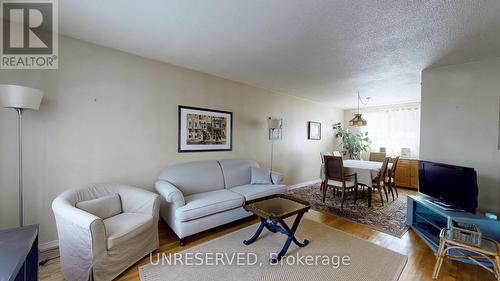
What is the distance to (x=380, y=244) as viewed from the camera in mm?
2449

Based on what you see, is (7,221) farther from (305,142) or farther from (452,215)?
(305,142)

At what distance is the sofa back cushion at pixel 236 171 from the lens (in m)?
3.35

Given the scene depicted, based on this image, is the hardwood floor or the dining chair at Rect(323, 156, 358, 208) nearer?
the hardwood floor

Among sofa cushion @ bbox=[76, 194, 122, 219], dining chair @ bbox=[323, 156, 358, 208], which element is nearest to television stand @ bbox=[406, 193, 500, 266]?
dining chair @ bbox=[323, 156, 358, 208]

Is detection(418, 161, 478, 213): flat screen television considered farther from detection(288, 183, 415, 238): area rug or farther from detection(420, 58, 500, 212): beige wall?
detection(288, 183, 415, 238): area rug

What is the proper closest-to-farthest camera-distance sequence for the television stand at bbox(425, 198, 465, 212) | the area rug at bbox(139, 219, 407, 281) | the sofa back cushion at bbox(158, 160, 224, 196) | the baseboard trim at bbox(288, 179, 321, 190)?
the area rug at bbox(139, 219, 407, 281) < the television stand at bbox(425, 198, 465, 212) < the sofa back cushion at bbox(158, 160, 224, 196) < the baseboard trim at bbox(288, 179, 321, 190)

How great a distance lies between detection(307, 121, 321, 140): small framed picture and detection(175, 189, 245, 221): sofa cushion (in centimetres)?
347

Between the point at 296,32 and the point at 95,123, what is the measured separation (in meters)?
2.60

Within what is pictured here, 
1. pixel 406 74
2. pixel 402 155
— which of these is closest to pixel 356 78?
pixel 406 74

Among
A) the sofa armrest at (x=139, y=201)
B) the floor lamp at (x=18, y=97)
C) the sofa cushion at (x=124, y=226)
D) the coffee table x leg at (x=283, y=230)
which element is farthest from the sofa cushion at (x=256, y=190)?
the floor lamp at (x=18, y=97)

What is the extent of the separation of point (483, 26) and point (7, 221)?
16.5 feet

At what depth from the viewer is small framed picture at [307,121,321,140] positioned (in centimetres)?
558

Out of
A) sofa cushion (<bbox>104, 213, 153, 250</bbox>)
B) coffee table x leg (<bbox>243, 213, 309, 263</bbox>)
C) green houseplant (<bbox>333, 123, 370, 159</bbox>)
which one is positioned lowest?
coffee table x leg (<bbox>243, 213, 309, 263</bbox>)

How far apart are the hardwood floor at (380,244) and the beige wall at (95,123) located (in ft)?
2.21
